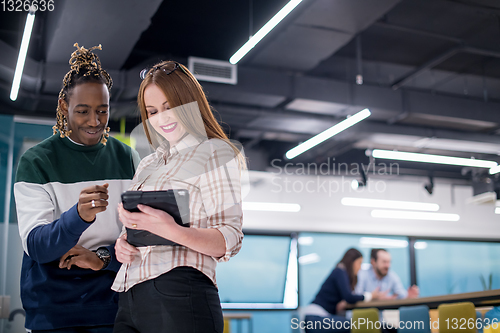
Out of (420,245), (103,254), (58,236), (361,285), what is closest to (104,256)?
(103,254)

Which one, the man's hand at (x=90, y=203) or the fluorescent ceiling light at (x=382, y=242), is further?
the fluorescent ceiling light at (x=382, y=242)

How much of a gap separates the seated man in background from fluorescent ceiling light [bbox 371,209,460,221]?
7.94 ft

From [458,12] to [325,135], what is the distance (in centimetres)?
210

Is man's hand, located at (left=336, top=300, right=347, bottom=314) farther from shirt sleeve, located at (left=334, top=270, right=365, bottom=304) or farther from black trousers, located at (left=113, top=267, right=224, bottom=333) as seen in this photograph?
black trousers, located at (left=113, top=267, right=224, bottom=333)

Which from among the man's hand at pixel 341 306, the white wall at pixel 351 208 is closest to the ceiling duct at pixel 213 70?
the man's hand at pixel 341 306

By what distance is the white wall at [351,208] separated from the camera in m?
8.91

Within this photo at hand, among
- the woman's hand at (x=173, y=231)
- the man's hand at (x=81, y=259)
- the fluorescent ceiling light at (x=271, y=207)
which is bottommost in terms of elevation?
the man's hand at (x=81, y=259)

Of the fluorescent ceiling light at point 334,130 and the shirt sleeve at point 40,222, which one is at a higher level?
the fluorescent ceiling light at point 334,130

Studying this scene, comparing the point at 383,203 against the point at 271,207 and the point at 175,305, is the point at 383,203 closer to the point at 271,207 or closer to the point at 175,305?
the point at 271,207

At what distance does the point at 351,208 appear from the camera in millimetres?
9336

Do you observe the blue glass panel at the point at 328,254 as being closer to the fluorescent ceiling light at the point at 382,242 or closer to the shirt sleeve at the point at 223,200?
the fluorescent ceiling light at the point at 382,242

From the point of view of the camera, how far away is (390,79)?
7188 mm

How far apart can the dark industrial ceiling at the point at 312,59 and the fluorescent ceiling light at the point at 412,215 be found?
2.01 m

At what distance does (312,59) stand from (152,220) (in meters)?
4.50
